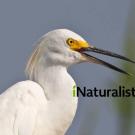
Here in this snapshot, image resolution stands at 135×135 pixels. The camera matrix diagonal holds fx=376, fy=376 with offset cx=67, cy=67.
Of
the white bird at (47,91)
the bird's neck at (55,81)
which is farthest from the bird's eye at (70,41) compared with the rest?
the bird's neck at (55,81)

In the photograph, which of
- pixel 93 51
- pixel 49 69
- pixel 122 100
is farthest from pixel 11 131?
pixel 122 100

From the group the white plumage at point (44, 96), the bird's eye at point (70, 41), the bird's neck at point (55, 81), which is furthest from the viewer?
the bird's neck at point (55, 81)

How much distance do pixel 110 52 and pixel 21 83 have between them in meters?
0.90

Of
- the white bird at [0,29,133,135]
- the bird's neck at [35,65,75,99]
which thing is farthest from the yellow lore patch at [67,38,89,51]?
the bird's neck at [35,65,75,99]

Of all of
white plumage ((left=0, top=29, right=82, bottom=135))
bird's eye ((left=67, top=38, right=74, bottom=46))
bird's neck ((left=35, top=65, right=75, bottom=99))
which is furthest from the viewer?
bird's neck ((left=35, top=65, right=75, bottom=99))

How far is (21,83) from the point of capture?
3348 mm

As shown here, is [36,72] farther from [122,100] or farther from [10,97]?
[122,100]

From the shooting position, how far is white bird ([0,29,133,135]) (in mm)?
3109

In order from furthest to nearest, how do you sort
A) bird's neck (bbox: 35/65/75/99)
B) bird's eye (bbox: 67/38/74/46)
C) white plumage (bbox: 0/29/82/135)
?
bird's neck (bbox: 35/65/75/99), bird's eye (bbox: 67/38/74/46), white plumage (bbox: 0/29/82/135)

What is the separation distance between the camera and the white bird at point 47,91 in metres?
3.11

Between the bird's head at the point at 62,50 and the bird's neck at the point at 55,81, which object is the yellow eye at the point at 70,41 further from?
the bird's neck at the point at 55,81

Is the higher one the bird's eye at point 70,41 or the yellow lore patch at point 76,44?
the bird's eye at point 70,41

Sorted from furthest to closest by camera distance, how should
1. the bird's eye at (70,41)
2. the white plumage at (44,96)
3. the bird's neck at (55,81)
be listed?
1. the bird's neck at (55,81)
2. the bird's eye at (70,41)
3. the white plumage at (44,96)

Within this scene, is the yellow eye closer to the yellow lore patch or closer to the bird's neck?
the yellow lore patch
